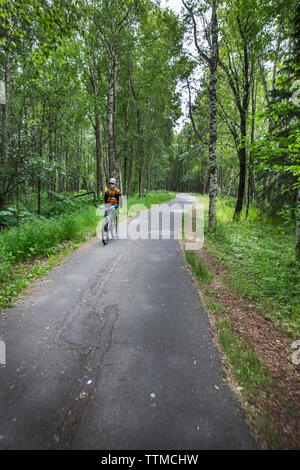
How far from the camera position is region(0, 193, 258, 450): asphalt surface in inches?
Answer: 68.2

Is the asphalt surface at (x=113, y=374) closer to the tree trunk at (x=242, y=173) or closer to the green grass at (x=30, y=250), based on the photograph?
the green grass at (x=30, y=250)

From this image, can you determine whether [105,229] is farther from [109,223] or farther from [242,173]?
[242,173]

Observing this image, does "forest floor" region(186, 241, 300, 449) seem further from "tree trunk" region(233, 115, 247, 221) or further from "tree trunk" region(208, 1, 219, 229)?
"tree trunk" region(233, 115, 247, 221)

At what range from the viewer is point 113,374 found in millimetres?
2312

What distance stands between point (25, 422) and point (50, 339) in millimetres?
1080

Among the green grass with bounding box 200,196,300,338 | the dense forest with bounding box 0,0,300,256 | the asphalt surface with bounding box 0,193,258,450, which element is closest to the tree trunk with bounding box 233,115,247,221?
the dense forest with bounding box 0,0,300,256

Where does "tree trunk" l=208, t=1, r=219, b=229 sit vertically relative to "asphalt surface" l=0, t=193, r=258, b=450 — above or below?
above

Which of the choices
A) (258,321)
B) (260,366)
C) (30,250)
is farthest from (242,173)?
(30,250)

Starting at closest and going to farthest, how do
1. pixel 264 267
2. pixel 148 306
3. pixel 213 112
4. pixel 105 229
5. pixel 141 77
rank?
1. pixel 148 306
2. pixel 264 267
3. pixel 105 229
4. pixel 213 112
5. pixel 141 77

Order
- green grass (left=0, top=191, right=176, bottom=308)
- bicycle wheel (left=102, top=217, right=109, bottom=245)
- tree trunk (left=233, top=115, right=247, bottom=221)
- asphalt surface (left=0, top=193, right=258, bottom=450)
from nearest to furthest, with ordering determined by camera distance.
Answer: asphalt surface (left=0, top=193, right=258, bottom=450) < green grass (left=0, top=191, right=176, bottom=308) < bicycle wheel (left=102, top=217, right=109, bottom=245) < tree trunk (left=233, top=115, right=247, bottom=221)

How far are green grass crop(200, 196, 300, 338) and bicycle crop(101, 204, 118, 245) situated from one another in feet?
12.5

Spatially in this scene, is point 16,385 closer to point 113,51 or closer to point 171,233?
point 171,233

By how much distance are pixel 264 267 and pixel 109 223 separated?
17.8 feet
